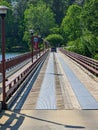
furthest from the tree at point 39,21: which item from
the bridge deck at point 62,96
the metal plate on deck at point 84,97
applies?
the metal plate on deck at point 84,97

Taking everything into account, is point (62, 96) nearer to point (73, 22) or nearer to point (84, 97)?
point (84, 97)

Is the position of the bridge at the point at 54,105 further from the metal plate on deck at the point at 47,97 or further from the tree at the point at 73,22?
the tree at the point at 73,22

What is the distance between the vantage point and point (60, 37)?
158000mm

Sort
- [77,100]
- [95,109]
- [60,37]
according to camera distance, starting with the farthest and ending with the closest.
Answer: [60,37], [77,100], [95,109]

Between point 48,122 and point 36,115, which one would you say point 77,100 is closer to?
point 36,115

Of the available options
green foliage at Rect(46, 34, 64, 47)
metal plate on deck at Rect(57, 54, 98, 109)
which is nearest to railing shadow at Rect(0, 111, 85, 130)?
metal plate on deck at Rect(57, 54, 98, 109)

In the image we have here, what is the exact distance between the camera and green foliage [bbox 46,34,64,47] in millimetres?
154500

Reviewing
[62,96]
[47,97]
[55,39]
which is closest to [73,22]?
[55,39]

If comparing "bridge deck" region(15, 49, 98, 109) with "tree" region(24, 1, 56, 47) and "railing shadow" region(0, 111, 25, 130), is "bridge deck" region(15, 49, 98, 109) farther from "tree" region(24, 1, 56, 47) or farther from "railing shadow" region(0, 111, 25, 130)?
"tree" region(24, 1, 56, 47)

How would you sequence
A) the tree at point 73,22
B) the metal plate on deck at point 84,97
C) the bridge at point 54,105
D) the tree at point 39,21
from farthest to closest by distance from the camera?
1. the tree at point 39,21
2. the tree at point 73,22
3. the metal plate on deck at point 84,97
4. the bridge at point 54,105

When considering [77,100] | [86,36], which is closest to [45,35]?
[86,36]

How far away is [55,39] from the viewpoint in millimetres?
155125

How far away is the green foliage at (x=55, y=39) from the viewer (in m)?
154

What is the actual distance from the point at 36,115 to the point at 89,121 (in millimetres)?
1986
